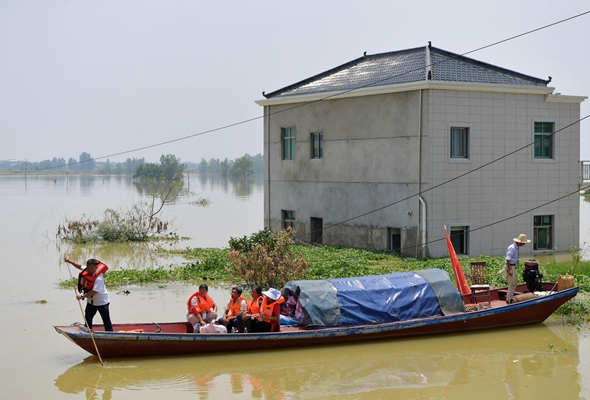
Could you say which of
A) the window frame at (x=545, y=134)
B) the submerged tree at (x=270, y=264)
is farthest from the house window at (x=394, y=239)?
the submerged tree at (x=270, y=264)

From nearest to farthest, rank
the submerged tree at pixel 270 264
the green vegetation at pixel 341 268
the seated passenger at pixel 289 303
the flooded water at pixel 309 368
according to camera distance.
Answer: the flooded water at pixel 309 368 < the seated passenger at pixel 289 303 < the submerged tree at pixel 270 264 < the green vegetation at pixel 341 268

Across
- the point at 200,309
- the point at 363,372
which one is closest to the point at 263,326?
the point at 200,309

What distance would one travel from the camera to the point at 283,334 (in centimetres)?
1460

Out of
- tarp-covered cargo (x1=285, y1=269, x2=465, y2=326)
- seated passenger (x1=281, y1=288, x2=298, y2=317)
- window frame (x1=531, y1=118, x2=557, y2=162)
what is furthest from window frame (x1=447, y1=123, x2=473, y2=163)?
seated passenger (x1=281, y1=288, x2=298, y2=317)

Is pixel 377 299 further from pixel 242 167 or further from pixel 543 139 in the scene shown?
pixel 242 167

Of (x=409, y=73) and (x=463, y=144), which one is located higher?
(x=409, y=73)

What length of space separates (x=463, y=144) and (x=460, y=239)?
10.6 feet

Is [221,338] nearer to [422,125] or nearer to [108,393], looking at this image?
[108,393]

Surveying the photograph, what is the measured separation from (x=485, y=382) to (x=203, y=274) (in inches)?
477

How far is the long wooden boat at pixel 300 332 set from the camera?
14.1 meters

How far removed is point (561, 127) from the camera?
90.8 feet

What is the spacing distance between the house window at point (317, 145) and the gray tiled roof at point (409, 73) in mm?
1685

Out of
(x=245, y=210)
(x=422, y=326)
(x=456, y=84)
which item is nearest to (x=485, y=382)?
(x=422, y=326)

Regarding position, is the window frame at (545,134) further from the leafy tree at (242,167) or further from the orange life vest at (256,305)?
the leafy tree at (242,167)
